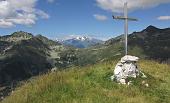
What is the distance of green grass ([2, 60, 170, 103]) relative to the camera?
21.0m

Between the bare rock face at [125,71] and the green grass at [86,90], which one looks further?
the bare rock face at [125,71]

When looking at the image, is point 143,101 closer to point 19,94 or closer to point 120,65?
point 120,65

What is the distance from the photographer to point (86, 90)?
74.1ft

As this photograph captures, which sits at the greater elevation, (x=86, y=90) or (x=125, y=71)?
(x=125, y=71)

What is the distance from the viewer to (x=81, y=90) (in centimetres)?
2255

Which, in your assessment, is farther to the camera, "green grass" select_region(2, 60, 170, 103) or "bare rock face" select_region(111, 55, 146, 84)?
"bare rock face" select_region(111, 55, 146, 84)

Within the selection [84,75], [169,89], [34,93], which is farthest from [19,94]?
[169,89]

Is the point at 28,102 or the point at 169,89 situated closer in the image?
the point at 28,102

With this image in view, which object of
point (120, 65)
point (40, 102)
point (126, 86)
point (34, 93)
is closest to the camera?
point (40, 102)

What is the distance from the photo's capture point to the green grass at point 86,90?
68.9 feet

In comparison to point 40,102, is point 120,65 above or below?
above

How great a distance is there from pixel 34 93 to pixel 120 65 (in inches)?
304

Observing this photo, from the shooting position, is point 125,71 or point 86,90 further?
point 125,71

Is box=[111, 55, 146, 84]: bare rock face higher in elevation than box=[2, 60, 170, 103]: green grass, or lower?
higher
